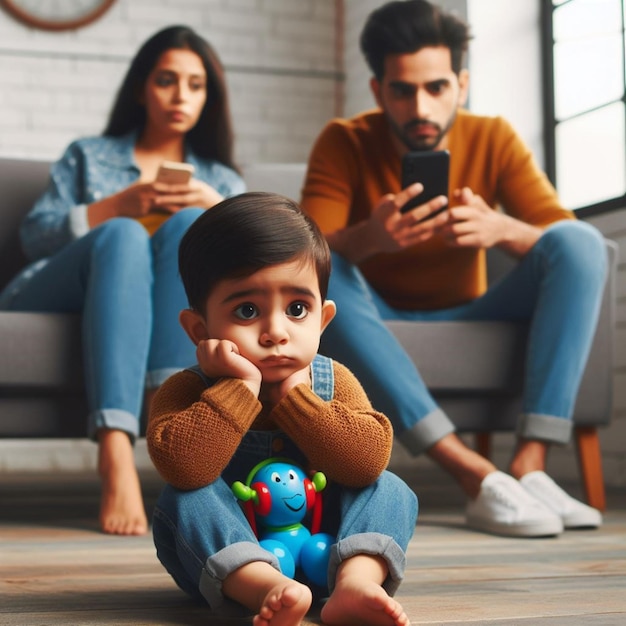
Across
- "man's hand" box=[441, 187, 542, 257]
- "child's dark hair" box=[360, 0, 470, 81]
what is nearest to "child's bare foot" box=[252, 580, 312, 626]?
"man's hand" box=[441, 187, 542, 257]

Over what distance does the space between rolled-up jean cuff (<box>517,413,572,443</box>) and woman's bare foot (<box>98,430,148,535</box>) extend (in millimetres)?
687

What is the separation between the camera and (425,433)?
5.72 feet

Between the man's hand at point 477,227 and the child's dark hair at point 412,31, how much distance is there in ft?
1.21

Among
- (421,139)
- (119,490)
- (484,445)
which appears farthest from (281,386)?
(484,445)

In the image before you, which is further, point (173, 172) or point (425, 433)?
point (173, 172)

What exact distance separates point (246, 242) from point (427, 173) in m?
1.02

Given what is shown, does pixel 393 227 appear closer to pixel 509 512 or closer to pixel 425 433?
pixel 425 433

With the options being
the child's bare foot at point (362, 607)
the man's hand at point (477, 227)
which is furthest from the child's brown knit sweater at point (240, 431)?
the man's hand at point (477, 227)

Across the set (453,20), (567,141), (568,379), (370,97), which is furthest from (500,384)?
(370,97)

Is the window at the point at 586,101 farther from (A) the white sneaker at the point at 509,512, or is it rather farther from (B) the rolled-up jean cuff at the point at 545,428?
(A) the white sneaker at the point at 509,512

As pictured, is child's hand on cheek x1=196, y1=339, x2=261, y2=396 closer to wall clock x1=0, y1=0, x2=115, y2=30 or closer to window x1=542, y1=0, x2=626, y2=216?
window x1=542, y1=0, x2=626, y2=216

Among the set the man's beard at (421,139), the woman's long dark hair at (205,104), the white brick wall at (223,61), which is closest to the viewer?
the man's beard at (421,139)

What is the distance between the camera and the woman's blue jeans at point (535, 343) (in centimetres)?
175

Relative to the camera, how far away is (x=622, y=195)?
2846 millimetres
